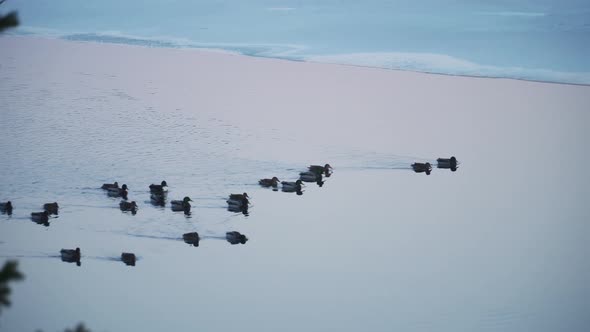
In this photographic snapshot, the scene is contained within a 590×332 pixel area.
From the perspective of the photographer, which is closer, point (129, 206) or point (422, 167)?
point (129, 206)

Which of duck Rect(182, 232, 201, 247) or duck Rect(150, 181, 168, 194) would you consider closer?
duck Rect(182, 232, 201, 247)

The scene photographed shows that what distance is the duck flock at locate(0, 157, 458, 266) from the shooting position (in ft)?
18.4

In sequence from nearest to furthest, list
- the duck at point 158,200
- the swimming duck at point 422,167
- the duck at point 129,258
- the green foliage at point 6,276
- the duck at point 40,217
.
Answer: the green foliage at point 6,276
the duck at point 129,258
the duck at point 40,217
the duck at point 158,200
the swimming duck at point 422,167

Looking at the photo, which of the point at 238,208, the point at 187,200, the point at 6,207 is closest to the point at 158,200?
the point at 187,200

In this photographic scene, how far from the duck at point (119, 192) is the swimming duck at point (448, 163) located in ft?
13.9

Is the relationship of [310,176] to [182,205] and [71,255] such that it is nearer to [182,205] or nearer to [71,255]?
[182,205]

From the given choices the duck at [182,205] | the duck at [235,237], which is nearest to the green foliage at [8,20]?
the duck at [235,237]

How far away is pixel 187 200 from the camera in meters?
6.53

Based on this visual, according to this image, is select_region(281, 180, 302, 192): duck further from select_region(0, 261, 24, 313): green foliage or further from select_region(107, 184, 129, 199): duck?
select_region(0, 261, 24, 313): green foliage

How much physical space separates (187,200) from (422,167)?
3388mm

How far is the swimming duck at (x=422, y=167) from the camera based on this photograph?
8.28m

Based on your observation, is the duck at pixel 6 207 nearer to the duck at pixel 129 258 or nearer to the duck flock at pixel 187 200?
the duck flock at pixel 187 200

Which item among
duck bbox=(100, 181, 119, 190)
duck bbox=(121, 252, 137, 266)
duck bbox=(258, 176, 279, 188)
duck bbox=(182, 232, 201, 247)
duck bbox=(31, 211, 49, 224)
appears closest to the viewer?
duck bbox=(121, 252, 137, 266)

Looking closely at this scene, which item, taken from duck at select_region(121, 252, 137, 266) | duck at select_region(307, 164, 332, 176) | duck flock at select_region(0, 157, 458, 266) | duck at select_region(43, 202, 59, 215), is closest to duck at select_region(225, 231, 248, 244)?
duck flock at select_region(0, 157, 458, 266)
